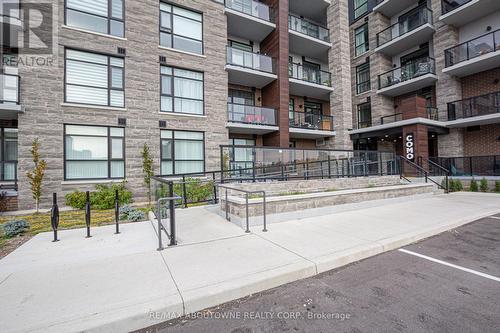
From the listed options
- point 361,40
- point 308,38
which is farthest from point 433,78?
point 308,38

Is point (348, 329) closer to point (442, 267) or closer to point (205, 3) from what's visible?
point (442, 267)

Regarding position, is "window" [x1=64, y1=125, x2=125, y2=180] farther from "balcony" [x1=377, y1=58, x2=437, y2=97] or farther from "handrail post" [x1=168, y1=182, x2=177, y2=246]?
"balcony" [x1=377, y1=58, x2=437, y2=97]

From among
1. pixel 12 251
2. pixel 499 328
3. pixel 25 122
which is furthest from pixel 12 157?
pixel 499 328

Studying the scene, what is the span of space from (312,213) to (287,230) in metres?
1.70

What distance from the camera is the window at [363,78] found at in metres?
20.4

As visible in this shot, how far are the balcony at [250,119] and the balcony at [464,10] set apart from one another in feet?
44.4

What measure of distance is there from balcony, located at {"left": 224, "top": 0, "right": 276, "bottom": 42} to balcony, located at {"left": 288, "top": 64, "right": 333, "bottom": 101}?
3302 millimetres

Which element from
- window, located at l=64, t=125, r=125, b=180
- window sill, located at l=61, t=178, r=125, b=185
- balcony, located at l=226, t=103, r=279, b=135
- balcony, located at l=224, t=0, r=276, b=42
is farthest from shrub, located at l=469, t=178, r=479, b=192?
window, located at l=64, t=125, r=125, b=180

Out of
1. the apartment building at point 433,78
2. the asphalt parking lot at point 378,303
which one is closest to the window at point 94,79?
the asphalt parking lot at point 378,303

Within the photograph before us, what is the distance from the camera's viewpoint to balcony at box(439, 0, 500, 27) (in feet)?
45.8

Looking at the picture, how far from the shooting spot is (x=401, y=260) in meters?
4.09

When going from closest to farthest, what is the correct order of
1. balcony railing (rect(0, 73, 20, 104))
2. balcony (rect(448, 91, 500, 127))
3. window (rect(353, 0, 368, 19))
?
balcony railing (rect(0, 73, 20, 104)) < balcony (rect(448, 91, 500, 127)) < window (rect(353, 0, 368, 19))

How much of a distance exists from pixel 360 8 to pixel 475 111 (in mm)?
14341

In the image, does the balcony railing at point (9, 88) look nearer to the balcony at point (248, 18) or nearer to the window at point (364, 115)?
the balcony at point (248, 18)
